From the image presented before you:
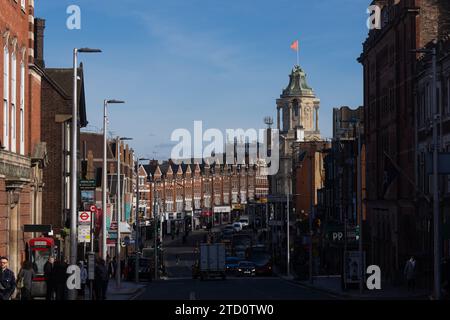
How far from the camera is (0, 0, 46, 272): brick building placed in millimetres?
38688

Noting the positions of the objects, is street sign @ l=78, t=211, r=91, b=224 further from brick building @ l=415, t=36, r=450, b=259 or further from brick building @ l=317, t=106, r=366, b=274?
brick building @ l=317, t=106, r=366, b=274

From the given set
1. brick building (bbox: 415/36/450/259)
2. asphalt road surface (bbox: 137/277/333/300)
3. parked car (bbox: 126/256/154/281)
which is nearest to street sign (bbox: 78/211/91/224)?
asphalt road surface (bbox: 137/277/333/300)

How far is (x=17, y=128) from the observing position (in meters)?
42.6

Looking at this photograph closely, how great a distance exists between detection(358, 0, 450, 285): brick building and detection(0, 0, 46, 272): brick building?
1835cm

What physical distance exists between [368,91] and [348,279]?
90.1 feet

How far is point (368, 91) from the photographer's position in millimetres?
75750

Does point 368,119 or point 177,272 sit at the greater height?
point 368,119

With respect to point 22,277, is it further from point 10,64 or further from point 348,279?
point 348,279

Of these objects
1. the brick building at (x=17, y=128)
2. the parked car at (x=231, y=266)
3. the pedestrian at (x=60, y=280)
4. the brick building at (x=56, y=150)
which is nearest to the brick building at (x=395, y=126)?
the parked car at (x=231, y=266)

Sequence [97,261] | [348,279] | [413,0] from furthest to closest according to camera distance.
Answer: [413,0], [348,279], [97,261]

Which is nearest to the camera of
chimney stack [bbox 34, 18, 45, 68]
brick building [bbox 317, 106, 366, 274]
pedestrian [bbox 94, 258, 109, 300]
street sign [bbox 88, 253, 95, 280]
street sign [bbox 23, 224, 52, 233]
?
street sign [bbox 88, 253, 95, 280]
